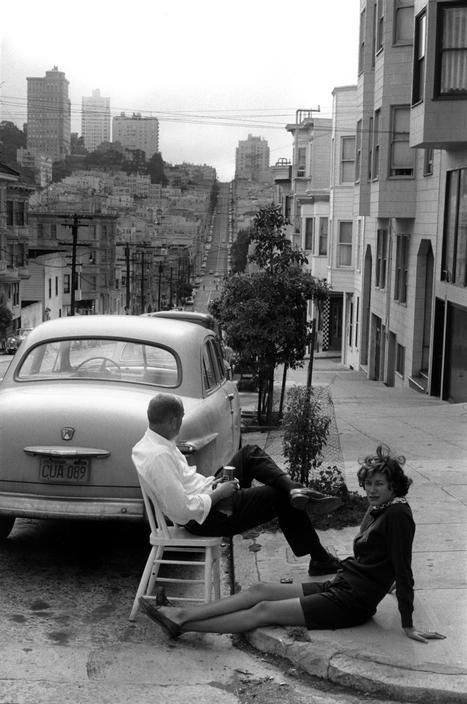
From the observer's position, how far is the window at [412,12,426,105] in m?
22.1

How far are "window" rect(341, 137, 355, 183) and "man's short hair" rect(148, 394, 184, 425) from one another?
41243 mm

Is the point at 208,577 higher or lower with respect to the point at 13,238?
lower

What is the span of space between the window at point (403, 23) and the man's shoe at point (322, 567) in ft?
79.5

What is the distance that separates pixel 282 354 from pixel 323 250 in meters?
38.1

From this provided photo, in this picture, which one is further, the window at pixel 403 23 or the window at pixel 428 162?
the window at pixel 403 23

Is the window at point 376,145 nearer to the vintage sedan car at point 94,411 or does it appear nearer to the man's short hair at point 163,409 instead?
the vintage sedan car at point 94,411

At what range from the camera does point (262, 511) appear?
642 cm

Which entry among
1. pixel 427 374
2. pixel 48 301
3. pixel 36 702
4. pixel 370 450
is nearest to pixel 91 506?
pixel 36 702

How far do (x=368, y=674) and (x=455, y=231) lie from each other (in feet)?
58.1

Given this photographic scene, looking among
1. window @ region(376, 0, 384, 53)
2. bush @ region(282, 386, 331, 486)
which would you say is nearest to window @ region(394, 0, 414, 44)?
window @ region(376, 0, 384, 53)

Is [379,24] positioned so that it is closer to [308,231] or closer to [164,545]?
[164,545]

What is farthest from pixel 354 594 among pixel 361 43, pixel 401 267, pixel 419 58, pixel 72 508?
pixel 361 43

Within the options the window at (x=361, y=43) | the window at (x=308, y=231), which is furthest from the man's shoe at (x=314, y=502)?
the window at (x=308, y=231)

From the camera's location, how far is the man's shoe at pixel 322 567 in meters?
6.70
